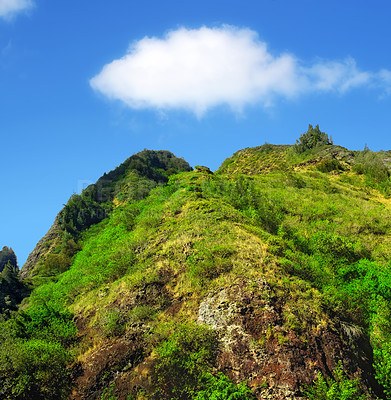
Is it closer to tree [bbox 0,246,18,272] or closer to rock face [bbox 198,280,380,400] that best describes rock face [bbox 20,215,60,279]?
tree [bbox 0,246,18,272]

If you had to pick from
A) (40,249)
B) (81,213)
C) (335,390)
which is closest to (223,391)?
(335,390)

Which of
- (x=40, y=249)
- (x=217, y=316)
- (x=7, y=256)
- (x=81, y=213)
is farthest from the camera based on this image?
(x=7, y=256)

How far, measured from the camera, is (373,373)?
1549cm

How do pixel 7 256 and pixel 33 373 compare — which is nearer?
pixel 33 373

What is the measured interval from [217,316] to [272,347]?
345cm

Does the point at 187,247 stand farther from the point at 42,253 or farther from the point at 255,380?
the point at 42,253

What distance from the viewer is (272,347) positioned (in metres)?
14.9

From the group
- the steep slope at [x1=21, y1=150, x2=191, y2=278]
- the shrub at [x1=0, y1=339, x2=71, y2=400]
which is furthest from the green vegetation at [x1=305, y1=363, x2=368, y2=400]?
the steep slope at [x1=21, y1=150, x2=191, y2=278]

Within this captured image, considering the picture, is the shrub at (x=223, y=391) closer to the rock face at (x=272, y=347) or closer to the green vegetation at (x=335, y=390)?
the rock face at (x=272, y=347)

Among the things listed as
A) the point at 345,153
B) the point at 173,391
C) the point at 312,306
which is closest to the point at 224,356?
the point at 173,391

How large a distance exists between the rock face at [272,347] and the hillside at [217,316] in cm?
6

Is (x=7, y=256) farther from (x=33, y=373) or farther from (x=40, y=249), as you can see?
(x=33, y=373)

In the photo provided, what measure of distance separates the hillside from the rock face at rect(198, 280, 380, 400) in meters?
0.06

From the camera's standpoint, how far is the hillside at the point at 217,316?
1448cm
